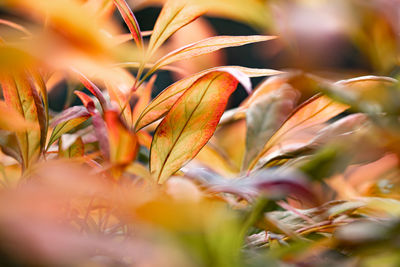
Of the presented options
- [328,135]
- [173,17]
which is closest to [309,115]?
[328,135]

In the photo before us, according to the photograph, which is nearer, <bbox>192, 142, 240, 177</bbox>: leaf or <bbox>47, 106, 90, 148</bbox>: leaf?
<bbox>47, 106, 90, 148</bbox>: leaf

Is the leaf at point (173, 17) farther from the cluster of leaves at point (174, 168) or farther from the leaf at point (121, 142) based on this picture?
the leaf at point (121, 142)

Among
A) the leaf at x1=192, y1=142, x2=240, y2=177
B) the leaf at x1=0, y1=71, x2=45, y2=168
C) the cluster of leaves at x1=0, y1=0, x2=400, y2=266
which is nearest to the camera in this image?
the cluster of leaves at x1=0, y1=0, x2=400, y2=266

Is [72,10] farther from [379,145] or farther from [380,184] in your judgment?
[380,184]

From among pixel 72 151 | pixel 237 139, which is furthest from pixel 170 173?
pixel 237 139

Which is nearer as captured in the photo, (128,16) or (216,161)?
(128,16)

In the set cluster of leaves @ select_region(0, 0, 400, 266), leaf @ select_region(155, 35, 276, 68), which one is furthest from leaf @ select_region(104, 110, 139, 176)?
leaf @ select_region(155, 35, 276, 68)

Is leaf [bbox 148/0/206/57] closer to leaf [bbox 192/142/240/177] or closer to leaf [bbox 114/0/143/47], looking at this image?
leaf [bbox 114/0/143/47]

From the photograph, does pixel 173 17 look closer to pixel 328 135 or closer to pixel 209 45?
pixel 209 45
